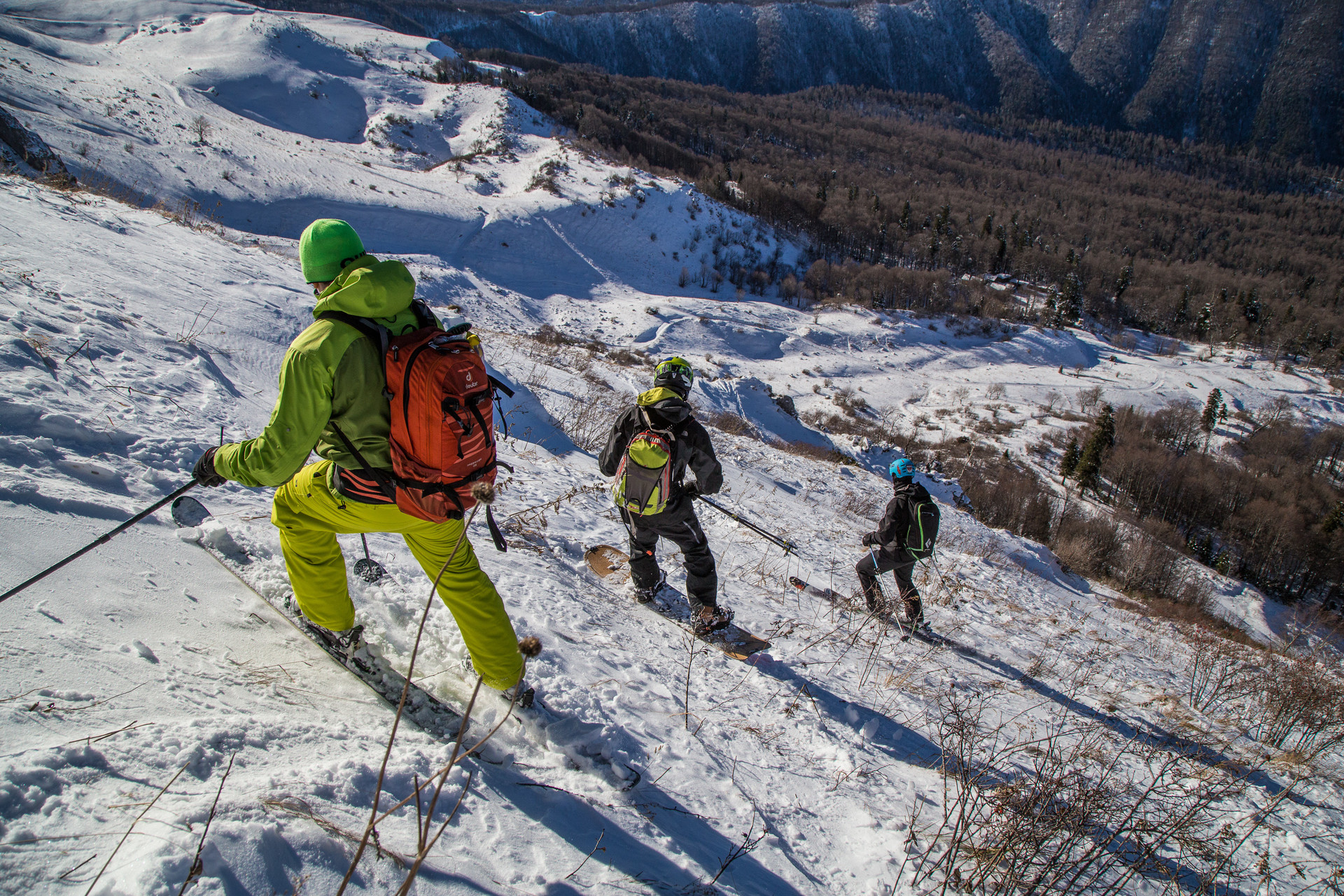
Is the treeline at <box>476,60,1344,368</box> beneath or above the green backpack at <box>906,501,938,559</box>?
above

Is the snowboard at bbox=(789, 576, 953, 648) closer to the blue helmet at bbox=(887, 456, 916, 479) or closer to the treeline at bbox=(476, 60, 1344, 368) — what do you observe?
the blue helmet at bbox=(887, 456, 916, 479)

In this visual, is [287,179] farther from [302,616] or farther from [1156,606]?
[1156,606]

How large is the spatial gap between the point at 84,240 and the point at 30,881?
7.40 m

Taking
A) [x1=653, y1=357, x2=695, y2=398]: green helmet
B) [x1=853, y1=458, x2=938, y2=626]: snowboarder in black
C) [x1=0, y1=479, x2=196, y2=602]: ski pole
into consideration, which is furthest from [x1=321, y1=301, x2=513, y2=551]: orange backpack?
[x1=853, y1=458, x2=938, y2=626]: snowboarder in black

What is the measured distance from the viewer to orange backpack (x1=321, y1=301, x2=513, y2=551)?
2025mm

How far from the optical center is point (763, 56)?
17588 centimetres

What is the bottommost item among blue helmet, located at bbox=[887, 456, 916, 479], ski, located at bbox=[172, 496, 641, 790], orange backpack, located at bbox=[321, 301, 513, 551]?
ski, located at bbox=[172, 496, 641, 790]

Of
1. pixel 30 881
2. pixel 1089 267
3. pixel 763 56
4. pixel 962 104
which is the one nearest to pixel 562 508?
pixel 30 881

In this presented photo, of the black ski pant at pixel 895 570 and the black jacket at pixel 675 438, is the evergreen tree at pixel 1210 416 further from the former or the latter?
the black jacket at pixel 675 438

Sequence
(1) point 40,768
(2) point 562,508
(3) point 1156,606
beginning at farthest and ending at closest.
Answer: (3) point 1156,606 → (2) point 562,508 → (1) point 40,768

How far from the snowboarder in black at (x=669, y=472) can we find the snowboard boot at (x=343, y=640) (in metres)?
1.72

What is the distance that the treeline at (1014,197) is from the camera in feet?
233

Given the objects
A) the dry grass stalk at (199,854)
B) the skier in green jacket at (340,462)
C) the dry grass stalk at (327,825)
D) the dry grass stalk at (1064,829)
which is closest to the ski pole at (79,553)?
the skier in green jacket at (340,462)

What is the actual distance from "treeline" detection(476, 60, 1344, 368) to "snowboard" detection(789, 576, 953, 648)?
2158 inches
